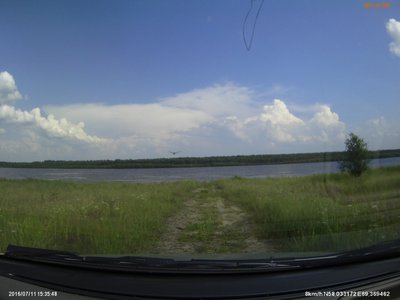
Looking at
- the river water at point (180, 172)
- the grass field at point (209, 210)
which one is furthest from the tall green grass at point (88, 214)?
the river water at point (180, 172)

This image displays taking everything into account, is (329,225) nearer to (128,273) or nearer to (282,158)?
(282,158)

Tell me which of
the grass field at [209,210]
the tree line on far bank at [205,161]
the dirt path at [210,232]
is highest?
the tree line on far bank at [205,161]

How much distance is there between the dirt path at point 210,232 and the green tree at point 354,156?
5.51 feet

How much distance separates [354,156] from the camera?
672cm

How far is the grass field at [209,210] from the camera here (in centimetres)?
531

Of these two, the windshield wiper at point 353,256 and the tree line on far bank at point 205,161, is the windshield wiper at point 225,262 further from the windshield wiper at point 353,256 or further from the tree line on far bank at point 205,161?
the tree line on far bank at point 205,161

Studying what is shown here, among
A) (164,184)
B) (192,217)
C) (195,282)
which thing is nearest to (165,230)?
(192,217)

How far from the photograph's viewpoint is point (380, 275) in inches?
116

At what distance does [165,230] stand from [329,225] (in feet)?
8.51

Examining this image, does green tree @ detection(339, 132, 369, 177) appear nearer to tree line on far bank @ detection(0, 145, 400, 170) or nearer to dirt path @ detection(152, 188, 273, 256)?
tree line on far bank @ detection(0, 145, 400, 170)

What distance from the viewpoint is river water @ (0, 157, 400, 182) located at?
6609 mm

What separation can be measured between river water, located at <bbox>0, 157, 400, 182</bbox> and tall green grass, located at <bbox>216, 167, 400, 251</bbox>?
310mm

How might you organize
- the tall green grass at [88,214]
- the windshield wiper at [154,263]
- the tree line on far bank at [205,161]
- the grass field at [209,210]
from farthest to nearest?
the tree line on far bank at [205,161], the tall green grass at [88,214], the grass field at [209,210], the windshield wiper at [154,263]

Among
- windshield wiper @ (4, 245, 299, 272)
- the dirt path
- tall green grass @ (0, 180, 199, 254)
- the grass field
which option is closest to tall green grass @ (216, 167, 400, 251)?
the grass field
